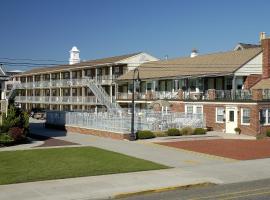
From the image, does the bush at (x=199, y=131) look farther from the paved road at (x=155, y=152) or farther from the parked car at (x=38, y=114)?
the parked car at (x=38, y=114)

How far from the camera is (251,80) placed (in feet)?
137

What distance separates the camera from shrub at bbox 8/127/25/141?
1150 inches

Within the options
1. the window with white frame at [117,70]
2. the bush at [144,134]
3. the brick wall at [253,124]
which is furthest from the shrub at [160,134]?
the window with white frame at [117,70]

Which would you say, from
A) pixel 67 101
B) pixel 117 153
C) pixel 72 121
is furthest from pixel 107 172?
pixel 67 101

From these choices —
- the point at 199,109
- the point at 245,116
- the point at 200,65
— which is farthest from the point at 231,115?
the point at 200,65

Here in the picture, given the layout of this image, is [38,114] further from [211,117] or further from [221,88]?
[211,117]

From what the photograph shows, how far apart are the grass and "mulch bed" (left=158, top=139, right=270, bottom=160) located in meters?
5.58

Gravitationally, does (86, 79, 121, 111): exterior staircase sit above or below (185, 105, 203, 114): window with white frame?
above

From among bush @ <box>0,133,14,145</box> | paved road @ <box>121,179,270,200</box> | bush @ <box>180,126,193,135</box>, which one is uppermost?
bush @ <box>180,126,193,135</box>

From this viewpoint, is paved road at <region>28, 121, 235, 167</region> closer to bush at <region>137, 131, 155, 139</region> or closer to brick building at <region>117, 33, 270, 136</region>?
bush at <region>137, 131, 155, 139</region>

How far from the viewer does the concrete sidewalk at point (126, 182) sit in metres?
14.6

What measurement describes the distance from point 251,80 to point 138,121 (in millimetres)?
12740

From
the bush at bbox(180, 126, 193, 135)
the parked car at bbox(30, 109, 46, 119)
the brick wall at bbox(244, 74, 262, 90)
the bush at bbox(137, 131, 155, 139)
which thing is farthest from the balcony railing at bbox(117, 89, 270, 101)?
the parked car at bbox(30, 109, 46, 119)

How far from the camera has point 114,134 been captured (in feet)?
110
